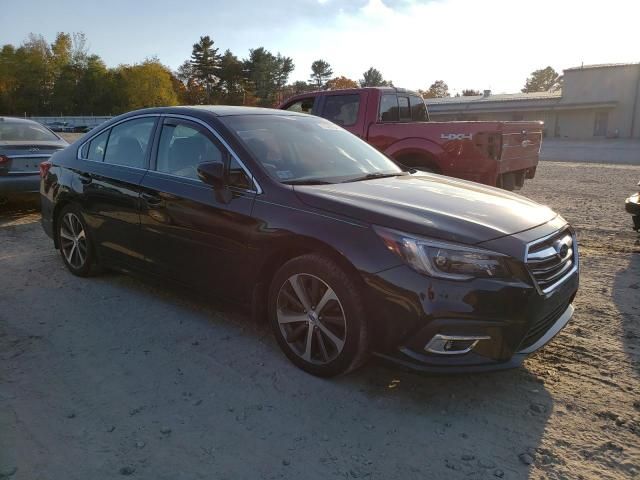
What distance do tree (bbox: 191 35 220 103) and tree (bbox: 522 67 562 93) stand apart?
69.8 m

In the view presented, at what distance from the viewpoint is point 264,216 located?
3.44m

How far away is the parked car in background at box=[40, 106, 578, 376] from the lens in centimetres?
285

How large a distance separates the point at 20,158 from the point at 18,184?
410 mm

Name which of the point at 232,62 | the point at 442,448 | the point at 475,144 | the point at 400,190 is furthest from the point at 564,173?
the point at 232,62

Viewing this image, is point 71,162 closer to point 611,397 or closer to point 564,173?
point 611,397

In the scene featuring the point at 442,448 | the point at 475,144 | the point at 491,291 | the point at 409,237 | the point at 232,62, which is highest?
the point at 232,62

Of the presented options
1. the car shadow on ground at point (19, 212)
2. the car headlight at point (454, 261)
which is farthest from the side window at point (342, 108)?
the car headlight at point (454, 261)

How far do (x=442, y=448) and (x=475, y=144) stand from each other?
5.55m

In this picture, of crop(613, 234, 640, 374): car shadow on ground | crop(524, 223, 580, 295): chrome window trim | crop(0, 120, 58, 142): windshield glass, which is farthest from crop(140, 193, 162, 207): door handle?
crop(0, 120, 58, 142): windshield glass

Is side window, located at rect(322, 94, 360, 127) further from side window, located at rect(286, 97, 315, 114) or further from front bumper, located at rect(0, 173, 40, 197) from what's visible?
front bumper, located at rect(0, 173, 40, 197)

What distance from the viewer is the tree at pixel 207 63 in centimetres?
8762

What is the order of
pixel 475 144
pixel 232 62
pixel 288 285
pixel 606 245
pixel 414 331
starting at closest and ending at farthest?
1. pixel 414 331
2. pixel 288 285
3. pixel 606 245
4. pixel 475 144
5. pixel 232 62

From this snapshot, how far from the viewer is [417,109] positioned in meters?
9.59

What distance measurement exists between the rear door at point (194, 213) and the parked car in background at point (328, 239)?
0.04 feet
